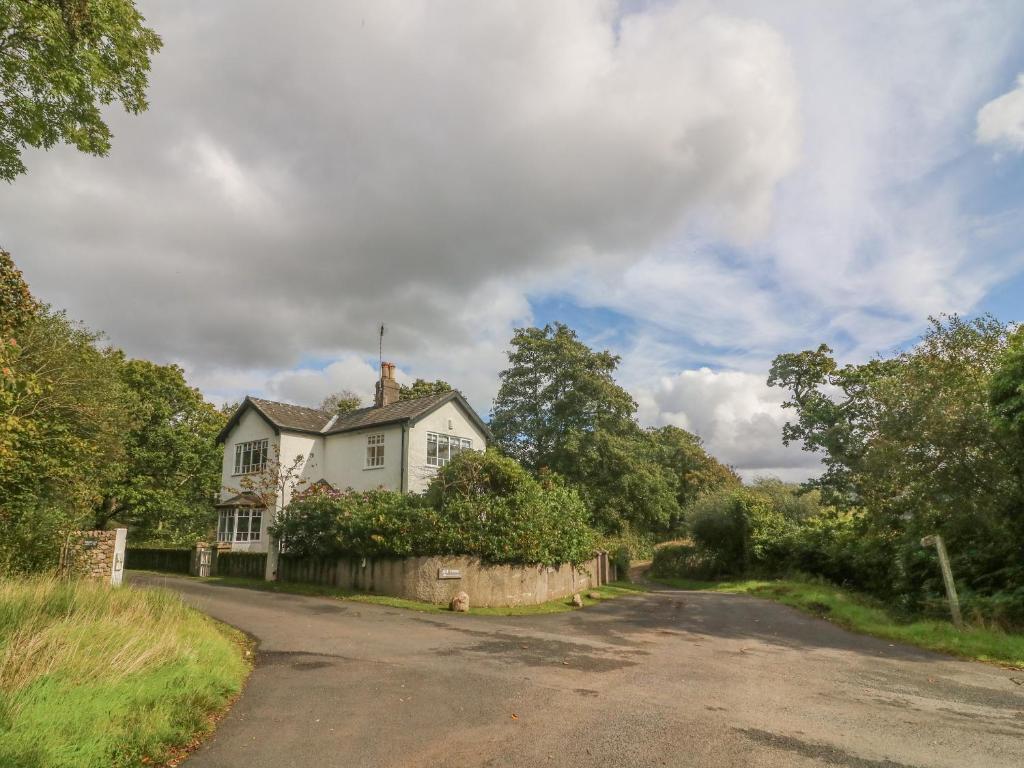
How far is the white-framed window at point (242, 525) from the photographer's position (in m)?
32.5

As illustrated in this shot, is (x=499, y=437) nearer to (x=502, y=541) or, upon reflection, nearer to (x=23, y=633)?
(x=502, y=541)

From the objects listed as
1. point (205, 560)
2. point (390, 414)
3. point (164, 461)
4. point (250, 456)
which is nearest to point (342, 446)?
point (390, 414)

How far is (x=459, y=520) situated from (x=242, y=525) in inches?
744

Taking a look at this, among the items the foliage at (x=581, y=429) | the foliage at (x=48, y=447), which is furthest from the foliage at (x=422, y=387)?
the foliage at (x=48, y=447)

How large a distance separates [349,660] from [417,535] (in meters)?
8.97

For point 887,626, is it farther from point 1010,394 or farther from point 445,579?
point 445,579

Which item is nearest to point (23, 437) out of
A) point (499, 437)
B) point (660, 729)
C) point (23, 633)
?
point (23, 633)

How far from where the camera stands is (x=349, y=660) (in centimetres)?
1001

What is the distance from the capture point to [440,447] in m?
31.9

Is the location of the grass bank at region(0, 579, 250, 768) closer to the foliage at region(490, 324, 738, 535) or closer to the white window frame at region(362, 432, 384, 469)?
the white window frame at region(362, 432, 384, 469)

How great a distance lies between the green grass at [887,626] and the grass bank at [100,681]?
1304 cm

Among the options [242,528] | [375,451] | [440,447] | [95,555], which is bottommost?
[95,555]

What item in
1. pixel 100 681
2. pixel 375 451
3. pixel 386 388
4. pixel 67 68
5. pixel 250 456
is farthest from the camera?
pixel 386 388

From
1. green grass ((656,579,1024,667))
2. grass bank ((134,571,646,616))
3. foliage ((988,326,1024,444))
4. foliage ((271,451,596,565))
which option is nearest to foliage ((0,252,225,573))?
grass bank ((134,571,646,616))
